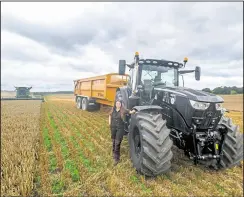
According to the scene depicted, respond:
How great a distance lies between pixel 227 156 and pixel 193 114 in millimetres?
1348

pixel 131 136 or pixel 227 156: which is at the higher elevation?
pixel 131 136

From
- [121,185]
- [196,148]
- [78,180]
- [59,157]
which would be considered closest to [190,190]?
[196,148]

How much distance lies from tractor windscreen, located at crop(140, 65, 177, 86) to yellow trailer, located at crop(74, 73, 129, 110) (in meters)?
5.59

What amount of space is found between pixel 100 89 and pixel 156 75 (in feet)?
25.6

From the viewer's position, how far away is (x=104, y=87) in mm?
13016

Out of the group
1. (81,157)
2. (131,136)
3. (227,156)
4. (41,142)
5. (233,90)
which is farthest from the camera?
(233,90)

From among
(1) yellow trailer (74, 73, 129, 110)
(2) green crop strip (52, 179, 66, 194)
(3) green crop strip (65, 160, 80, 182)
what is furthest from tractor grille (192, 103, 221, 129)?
(1) yellow trailer (74, 73, 129, 110)

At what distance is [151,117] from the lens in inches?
182

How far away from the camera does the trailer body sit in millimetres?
12625

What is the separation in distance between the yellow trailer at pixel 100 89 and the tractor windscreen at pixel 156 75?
5588 mm

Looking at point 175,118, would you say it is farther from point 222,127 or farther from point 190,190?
point 190,190

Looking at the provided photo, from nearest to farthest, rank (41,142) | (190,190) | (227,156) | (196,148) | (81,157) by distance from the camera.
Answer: (190,190)
(196,148)
(227,156)
(81,157)
(41,142)

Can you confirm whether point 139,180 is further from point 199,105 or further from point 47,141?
point 47,141

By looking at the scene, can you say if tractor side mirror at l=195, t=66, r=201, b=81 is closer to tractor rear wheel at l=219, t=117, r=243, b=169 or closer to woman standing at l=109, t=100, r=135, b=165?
tractor rear wheel at l=219, t=117, r=243, b=169
